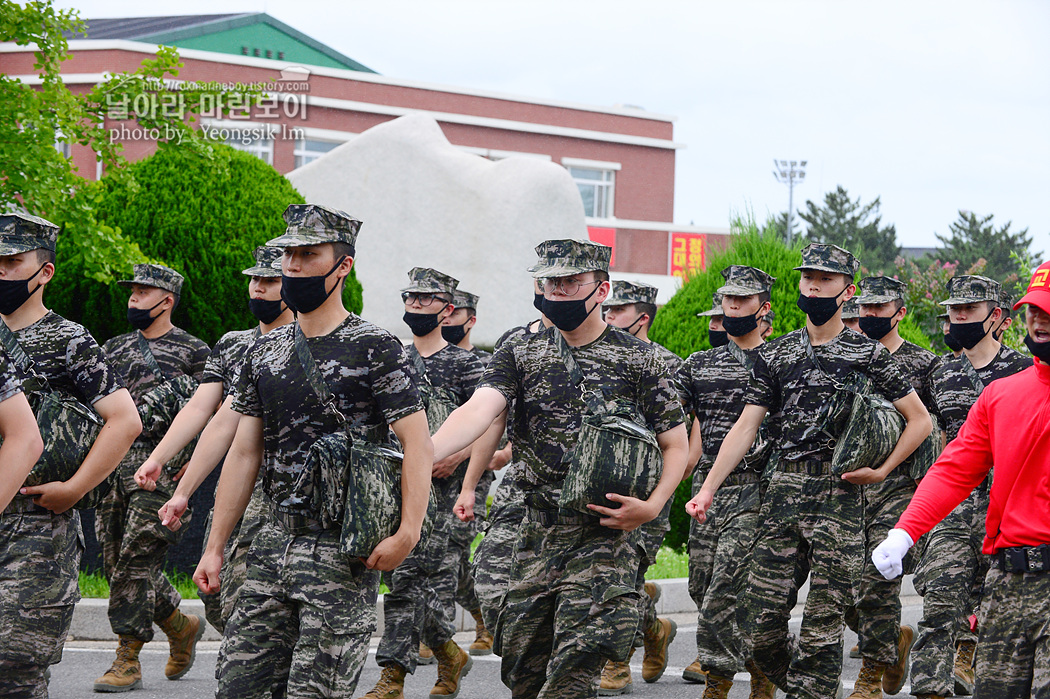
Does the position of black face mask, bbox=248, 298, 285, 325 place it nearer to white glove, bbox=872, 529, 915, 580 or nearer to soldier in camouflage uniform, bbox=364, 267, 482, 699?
soldier in camouflage uniform, bbox=364, 267, 482, 699

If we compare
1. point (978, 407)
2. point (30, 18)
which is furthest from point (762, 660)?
point (30, 18)

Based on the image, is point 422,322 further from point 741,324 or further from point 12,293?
point 12,293

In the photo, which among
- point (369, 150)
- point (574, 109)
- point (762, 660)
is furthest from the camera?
point (574, 109)

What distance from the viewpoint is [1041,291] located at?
4586 millimetres

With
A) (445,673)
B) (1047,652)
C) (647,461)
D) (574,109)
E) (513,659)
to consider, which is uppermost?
(574,109)

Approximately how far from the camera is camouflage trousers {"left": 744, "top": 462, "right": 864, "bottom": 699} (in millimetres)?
7047

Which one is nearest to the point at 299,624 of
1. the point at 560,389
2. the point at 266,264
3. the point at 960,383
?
the point at 560,389

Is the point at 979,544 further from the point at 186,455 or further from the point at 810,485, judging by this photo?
the point at 186,455

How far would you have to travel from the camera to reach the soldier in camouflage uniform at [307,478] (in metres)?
4.67

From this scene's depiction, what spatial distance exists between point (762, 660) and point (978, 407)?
2.79 m

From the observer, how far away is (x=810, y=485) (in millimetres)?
7238

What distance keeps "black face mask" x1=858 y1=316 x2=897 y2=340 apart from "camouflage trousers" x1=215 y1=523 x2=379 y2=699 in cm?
529

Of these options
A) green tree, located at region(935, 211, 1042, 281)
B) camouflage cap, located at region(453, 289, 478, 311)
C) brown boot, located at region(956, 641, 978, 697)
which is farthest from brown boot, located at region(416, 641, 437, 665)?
green tree, located at region(935, 211, 1042, 281)

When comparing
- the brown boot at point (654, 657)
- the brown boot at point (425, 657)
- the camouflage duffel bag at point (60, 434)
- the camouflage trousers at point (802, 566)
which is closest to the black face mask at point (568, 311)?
the camouflage duffel bag at point (60, 434)
